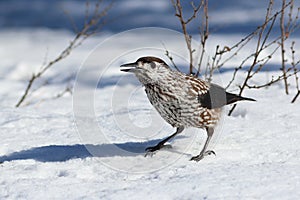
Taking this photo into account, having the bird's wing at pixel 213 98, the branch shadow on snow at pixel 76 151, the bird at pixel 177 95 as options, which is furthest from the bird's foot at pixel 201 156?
the branch shadow on snow at pixel 76 151

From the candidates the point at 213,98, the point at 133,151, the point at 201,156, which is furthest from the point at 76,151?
the point at 213,98

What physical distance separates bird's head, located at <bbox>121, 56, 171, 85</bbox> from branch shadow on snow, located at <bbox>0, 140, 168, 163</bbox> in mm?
607

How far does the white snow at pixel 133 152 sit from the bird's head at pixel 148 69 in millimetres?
514

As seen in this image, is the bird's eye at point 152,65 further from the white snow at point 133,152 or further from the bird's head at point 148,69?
the white snow at point 133,152

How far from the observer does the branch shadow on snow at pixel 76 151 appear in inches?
150

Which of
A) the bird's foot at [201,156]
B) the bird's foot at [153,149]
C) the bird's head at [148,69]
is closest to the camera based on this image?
the bird's head at [148,69]

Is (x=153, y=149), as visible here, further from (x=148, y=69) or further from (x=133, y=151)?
(x=148, y=69)

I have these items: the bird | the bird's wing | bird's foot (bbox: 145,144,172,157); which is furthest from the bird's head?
bird's foot (bbox: 145,144,172,157)

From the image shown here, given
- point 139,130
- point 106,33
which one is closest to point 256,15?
point 106,33

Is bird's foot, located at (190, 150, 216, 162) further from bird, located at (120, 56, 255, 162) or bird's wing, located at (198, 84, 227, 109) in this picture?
bird's wing, located at (198, 84, 227, 109)

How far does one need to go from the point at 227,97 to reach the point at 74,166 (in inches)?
43.3

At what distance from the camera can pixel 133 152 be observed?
12.8 feet

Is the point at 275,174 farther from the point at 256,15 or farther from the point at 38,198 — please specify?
the point at 256,15

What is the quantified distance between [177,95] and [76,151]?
2.83 ft
